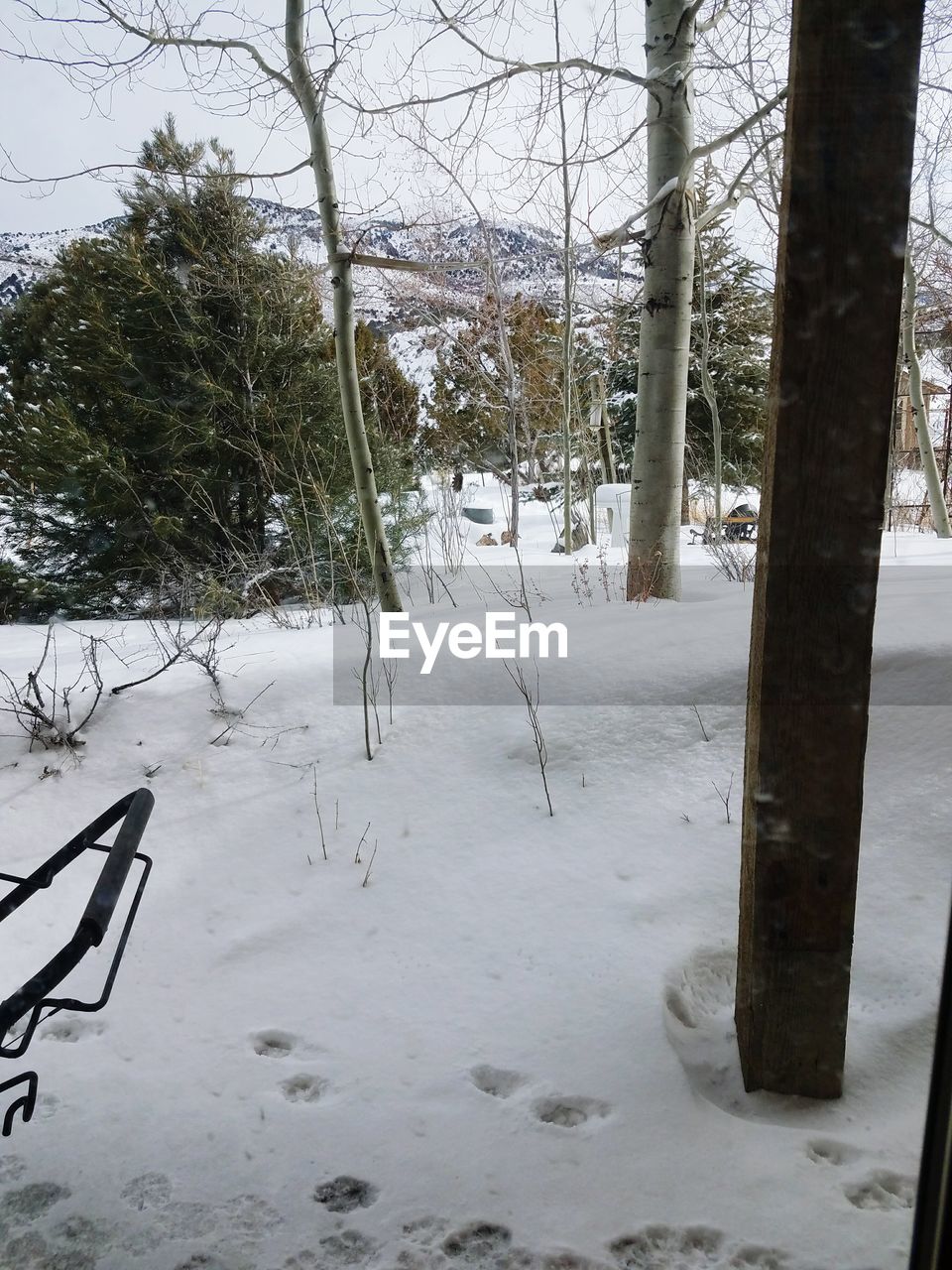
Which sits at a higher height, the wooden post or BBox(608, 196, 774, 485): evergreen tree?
BBox(608, 196, 774, 485): evergreen tree

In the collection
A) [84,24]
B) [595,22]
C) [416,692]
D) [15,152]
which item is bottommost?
[416,692]

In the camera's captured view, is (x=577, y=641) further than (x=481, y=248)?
No

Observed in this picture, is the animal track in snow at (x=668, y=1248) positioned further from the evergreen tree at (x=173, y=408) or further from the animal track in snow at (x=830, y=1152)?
the evergreen tree at (x=173, y=408)

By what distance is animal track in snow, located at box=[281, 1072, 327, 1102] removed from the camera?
3.46 feet

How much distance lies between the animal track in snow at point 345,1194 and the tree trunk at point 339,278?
2309 mm

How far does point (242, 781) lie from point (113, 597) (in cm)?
345

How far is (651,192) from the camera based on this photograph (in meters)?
2.90

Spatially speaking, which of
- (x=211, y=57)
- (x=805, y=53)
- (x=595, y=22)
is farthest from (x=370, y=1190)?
(x=595, y=22)

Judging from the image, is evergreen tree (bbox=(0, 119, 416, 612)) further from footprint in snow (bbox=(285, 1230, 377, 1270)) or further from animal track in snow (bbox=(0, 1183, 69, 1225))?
footprint in snow (bbox=(285, 1230, 377, 1270))

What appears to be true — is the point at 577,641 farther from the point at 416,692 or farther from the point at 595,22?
the point at 595,22

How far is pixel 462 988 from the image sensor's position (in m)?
1.26

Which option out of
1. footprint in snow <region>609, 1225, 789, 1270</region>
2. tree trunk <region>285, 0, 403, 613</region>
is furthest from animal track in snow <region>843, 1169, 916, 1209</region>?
tree trunk <region>285, 0, 403, 613</region>

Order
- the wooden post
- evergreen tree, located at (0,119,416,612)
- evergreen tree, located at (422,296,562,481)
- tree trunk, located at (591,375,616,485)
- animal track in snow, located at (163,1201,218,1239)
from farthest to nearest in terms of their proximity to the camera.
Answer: tree trunk, located at (591,375,616,485), evergreen tree, located at (422,296,562,481), evergreen tree, located at (0,119,416,612), animal track in snow, located at (163,1201,218,1239), the wooden post

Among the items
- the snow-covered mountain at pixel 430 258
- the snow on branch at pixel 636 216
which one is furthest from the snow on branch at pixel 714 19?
the snow-covered mountain at pixel 430 258
